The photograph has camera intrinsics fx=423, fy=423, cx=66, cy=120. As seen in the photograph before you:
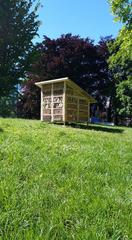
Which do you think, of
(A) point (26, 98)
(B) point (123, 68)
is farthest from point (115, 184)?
(B) point (123, 68)

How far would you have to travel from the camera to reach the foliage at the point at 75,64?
146 feet

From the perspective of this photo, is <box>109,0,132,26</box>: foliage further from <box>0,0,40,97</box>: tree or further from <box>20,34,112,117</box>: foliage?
<box>20,34,112,117</box>: foliage

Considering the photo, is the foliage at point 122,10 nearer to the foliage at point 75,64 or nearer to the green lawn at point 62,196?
the green lawn at point 62,196

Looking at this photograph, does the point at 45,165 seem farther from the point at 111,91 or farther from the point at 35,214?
the point at 111,91

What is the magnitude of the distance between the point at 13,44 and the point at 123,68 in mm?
27495

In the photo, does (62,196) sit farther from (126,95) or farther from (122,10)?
(126,95)

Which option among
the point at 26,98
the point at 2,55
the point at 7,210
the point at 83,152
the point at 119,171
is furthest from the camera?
the point at 26,98

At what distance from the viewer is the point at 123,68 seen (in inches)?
1890

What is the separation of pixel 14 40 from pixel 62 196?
18336 millimetres

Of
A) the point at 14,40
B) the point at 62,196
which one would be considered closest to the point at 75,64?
the point at 14,40

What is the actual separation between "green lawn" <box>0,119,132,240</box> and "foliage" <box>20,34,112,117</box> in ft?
119

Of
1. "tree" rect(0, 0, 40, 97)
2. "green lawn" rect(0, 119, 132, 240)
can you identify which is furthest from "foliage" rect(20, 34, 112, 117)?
"green lawn" rect(0, 119, 132, 240)

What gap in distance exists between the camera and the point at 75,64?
47375mm

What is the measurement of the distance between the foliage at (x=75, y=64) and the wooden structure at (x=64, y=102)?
66.1 ft
